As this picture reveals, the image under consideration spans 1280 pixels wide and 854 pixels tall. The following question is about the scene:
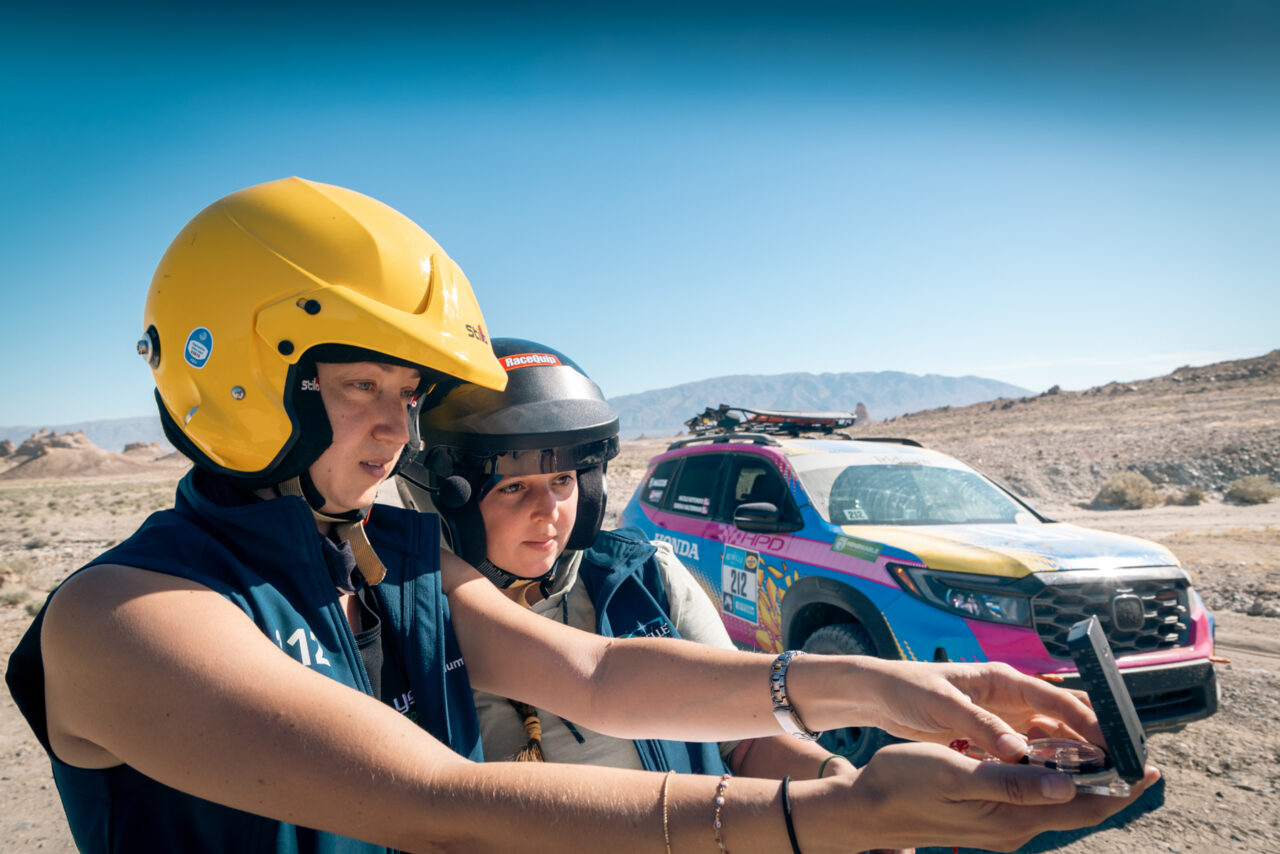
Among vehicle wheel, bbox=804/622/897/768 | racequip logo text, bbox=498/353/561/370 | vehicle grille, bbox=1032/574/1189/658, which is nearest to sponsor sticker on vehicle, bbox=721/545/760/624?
vehicle wheel, bbox=804/622/897/768

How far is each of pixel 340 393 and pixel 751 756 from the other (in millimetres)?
1530

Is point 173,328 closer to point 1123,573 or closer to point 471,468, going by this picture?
point 471,468

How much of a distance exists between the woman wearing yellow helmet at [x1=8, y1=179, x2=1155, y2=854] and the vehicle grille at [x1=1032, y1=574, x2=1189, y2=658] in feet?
8.07

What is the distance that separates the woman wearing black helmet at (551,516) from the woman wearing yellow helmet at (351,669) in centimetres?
41

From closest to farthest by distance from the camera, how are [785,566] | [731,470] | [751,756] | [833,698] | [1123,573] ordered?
[833,698] → [751,756] → [1123,573] → [785,566] → [731,470]

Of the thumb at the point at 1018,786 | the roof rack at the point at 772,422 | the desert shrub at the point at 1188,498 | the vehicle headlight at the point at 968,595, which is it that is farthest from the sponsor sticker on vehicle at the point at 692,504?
the desert shrub at the point at 1188,498

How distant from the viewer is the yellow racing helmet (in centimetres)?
142

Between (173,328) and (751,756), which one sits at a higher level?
(173,328)

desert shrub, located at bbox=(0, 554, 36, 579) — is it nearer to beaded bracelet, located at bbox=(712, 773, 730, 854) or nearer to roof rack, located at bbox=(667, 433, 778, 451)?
roof rack, located at bbox=(667, 433, 778, 451)

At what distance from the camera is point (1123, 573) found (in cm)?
379

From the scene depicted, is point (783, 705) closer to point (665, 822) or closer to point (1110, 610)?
point (665, 822)

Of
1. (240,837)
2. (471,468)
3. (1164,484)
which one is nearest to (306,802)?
(240,837)

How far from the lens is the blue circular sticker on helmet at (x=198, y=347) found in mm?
1473

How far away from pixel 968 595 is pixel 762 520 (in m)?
1.38
